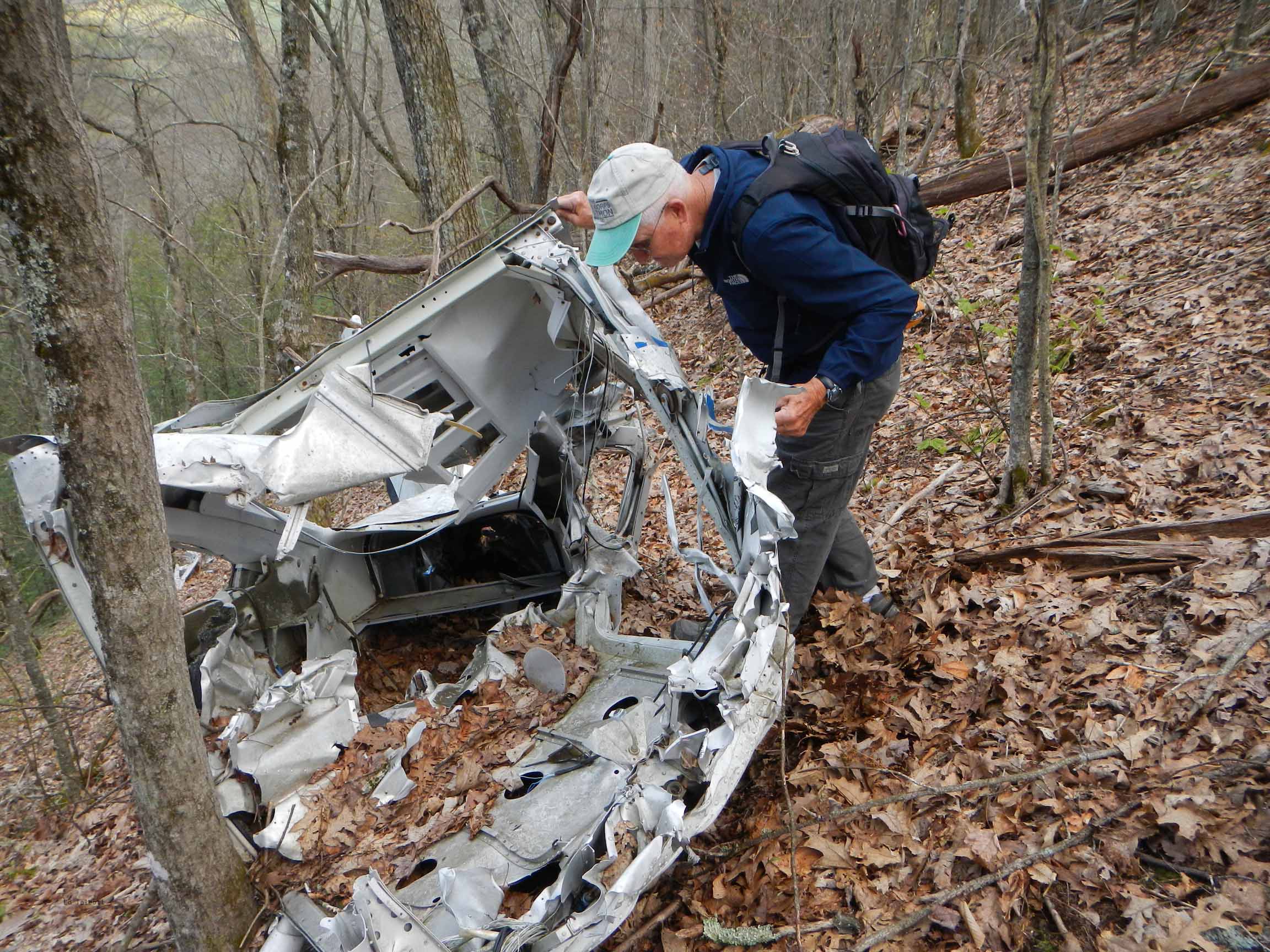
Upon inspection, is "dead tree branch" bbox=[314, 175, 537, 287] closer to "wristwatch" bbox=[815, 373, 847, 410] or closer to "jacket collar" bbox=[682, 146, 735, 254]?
"jacket collar" bbox=[682, 146, 735, 254]

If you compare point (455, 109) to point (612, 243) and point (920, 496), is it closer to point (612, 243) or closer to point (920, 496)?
point (612, 243)

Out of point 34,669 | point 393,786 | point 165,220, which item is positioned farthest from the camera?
point 165,220

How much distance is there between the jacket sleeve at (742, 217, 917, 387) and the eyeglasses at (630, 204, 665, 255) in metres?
0.36

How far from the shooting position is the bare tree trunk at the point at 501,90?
754cm

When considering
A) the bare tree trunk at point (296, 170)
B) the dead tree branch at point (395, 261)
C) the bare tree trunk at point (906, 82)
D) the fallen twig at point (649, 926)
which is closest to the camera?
the fallen twig at point (649, 926)

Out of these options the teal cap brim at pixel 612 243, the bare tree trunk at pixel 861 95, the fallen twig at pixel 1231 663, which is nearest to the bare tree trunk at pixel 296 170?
the teal cap brim at pixel 612 243

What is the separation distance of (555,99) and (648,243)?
15.6ft

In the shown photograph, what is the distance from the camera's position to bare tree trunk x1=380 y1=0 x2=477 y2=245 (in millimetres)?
6367

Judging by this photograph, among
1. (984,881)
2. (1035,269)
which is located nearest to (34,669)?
(984,881)

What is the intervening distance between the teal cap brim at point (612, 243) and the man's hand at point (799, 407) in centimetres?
84

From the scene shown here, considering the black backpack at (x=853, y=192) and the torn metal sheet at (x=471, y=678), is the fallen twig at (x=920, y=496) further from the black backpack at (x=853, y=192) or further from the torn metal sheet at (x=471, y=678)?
the torn metal sheet at (x=471, y=678)

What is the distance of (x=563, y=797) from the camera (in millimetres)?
3043

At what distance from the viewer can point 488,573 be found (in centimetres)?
495

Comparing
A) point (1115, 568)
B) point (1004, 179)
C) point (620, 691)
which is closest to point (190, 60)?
point (1004, 179)
